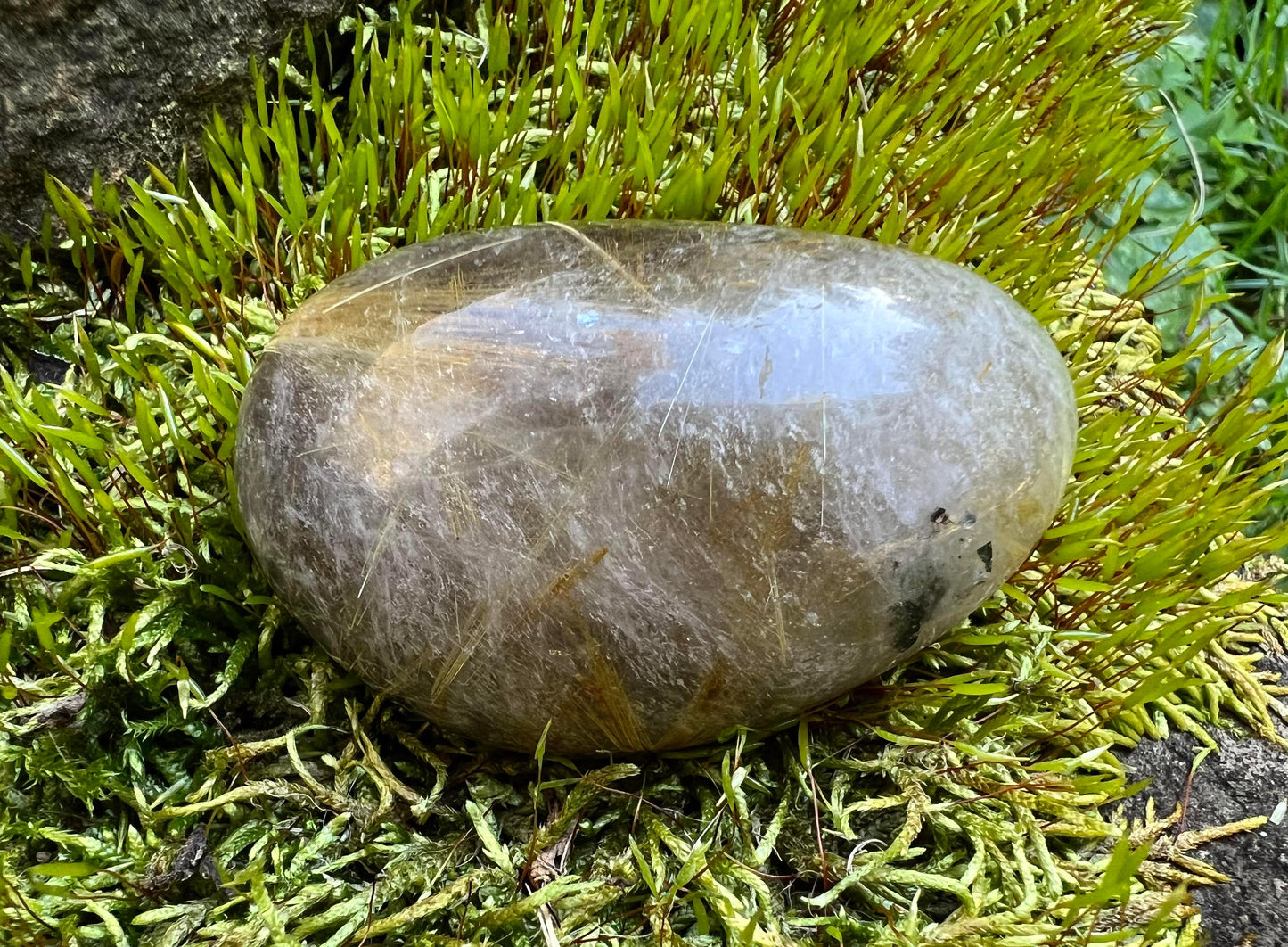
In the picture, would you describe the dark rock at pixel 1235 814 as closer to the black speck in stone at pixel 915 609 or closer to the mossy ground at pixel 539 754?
the mossy ground at pixel 539 754

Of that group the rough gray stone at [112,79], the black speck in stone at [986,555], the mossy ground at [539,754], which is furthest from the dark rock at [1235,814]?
the rough gray stone at [112,79]

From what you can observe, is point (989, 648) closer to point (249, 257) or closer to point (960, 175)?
point (960, 175)

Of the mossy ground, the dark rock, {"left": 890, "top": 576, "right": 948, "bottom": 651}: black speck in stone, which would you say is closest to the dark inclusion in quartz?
{"left": 890, "top": 576, "right": 948, "bottom": 651}: black speck in stone

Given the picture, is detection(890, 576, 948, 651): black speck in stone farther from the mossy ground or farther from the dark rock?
the dark rock

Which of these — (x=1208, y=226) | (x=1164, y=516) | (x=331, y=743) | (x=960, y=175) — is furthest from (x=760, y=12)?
(x=331, y=743)

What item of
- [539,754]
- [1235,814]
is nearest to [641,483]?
[539,754]

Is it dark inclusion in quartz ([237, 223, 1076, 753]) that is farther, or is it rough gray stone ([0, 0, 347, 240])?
rough gray stone ([0, 0, 347, 240])
